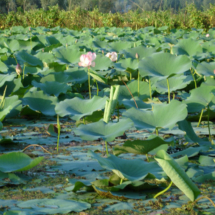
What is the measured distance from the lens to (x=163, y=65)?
2312 mm

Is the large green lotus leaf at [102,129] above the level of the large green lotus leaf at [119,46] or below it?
above

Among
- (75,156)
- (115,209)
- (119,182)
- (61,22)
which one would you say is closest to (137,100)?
(75,156)

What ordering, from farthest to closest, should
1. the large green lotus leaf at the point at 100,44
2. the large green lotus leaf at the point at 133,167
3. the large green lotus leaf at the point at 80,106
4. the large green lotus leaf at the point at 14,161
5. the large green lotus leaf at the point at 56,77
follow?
the large green lotus leaf at the point at 100,44 < the large green lotus leaf at the point at 56,77 < the large green lotus leaf at the point at 80,106 < the large green lotus leaf at the point at 14,161 < the large green lotus leaf at the point at 133,167

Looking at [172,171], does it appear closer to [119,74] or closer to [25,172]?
[25,172]

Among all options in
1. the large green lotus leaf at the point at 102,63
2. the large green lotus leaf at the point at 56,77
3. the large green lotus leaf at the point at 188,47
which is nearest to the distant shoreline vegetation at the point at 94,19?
the large green lotus leaf at the point at 188,47

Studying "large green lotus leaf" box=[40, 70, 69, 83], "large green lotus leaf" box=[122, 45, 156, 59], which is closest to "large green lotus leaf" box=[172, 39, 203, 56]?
"large green lotus leaf" box=[122, 45, 156, 59]

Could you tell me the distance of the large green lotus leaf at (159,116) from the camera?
163 cm

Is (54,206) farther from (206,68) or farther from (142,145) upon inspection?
(206,68)

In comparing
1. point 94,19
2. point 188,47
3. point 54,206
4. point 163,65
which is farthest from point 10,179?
point 94,19

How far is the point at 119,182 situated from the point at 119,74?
2.26 meters

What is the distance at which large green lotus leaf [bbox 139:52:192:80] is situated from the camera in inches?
89.7

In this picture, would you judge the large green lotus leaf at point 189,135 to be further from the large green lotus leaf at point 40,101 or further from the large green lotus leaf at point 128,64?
the large green lotus leaf at point 128,64

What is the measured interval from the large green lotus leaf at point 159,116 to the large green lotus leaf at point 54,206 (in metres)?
0.61

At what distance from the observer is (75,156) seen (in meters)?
1.67
